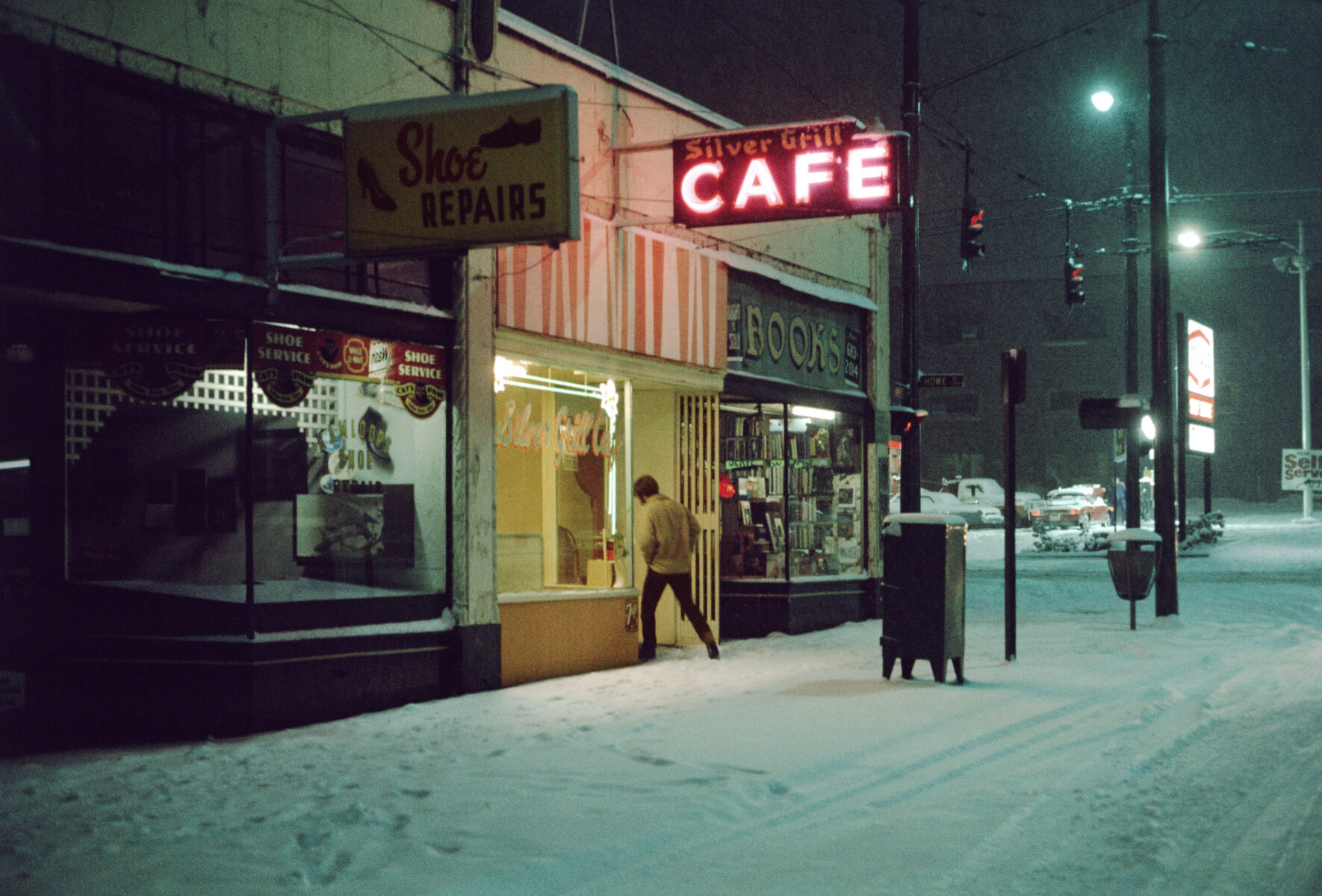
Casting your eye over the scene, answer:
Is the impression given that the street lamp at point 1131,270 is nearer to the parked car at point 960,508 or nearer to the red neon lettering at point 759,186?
the parked car at point 960,508

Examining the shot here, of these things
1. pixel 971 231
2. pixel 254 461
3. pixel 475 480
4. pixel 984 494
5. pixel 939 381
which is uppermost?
pixel 971 231

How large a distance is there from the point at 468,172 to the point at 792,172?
13.5 feet

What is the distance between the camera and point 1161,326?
16.9m

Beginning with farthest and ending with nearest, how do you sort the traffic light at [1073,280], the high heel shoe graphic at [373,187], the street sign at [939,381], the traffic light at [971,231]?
the traffic light at [1073,280]
the traffic light at [971,231]
the street sign at [939,381]
the high heel shoe graphic at [373,187]

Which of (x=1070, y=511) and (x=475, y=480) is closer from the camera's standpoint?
(x=475, y=480)

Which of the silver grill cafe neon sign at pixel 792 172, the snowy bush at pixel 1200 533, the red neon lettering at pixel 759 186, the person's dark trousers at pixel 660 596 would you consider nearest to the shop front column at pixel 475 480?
the person's dark trousers at pixel 660 596

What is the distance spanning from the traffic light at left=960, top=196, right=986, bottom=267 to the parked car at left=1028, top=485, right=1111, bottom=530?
802 inches

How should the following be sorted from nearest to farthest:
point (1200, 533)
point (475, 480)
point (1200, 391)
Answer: point (475, 480) → point (1200, 391) → point (1200, 533)

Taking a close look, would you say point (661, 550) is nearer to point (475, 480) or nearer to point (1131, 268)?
point (475, 480)

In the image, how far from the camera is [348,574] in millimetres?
9805

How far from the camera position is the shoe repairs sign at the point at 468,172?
818 cm

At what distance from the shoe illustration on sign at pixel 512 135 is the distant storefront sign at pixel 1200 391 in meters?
18.8

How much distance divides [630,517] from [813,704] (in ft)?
12.3

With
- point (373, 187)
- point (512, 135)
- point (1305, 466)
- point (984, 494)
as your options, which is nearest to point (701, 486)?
point (373, 187)
